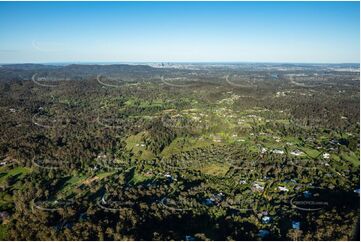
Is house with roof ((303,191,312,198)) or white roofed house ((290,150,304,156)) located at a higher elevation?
white roofed house ((290,150,304,156))

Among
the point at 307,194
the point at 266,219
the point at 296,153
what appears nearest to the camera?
the point at 266,219

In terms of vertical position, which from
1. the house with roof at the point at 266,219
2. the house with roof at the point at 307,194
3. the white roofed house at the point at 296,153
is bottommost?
the house with roof at the point at 266,219

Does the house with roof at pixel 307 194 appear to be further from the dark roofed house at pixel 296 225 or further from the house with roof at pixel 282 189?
the dark roofed house at pixel 296 225

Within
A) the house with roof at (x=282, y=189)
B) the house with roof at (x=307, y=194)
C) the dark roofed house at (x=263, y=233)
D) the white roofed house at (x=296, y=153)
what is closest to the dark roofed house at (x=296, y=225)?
the dark roofed house at (x=263, y=233)

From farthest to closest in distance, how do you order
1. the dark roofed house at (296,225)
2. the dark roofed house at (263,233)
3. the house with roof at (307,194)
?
the house with roof at (307,194), the dark roofed house at (296,225), the dark roofed house at (263,233)

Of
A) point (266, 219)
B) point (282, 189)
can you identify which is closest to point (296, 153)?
point (282, 189)

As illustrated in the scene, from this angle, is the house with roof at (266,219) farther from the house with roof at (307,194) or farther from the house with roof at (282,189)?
the house with roof at (307,194)

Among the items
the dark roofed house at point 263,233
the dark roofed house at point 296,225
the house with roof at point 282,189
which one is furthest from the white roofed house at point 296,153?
the dark roofed house at point 263,233

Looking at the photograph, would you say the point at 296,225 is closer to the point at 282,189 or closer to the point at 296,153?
the point at 282,189

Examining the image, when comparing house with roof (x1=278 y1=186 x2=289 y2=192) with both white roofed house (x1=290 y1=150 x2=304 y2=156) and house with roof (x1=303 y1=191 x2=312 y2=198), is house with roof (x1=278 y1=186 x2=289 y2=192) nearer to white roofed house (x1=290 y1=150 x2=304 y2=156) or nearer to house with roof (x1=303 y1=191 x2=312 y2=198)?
house with roof (x1=303 y1=191 x2=312 y2=198)

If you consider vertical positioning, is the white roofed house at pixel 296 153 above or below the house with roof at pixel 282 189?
above

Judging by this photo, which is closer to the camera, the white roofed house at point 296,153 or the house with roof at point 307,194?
the house with roof at point 307,194

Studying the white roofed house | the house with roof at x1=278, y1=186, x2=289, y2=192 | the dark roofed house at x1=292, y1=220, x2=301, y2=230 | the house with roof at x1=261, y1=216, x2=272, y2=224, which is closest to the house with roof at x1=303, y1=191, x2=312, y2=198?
the house with roof at x1=278, y1=186, x2=289, y2=192

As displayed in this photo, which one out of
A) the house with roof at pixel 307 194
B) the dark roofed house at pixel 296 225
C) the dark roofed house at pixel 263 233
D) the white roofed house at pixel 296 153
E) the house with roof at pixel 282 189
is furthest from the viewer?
the white roofed house at pixel 296 153
